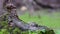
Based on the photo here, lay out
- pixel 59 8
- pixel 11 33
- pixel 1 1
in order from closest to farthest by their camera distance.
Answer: pixel 11 33 → pixel 1 1 → pixel 59 8

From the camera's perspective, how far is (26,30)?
15.8 ft

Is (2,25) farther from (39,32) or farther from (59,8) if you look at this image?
(59,8)

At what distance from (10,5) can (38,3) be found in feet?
46.5

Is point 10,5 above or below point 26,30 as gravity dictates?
above

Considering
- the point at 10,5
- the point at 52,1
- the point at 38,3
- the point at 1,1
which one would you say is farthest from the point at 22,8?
the point at 10,5

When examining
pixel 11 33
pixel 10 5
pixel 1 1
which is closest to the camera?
→ pixel 11 33

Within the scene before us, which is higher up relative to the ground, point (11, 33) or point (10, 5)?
point (10, 5)

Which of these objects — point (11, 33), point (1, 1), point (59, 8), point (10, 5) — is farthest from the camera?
point (59, 8)

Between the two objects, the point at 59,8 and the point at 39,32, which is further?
the point at 59,8

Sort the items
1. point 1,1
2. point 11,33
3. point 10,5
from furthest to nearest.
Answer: point 1,1, point 10,5, point 11,33

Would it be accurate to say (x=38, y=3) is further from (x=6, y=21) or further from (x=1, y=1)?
(x=6, y=21)

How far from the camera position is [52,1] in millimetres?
19938

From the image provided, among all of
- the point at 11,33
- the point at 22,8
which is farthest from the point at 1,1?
the point at 22,8

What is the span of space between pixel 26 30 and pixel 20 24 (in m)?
0.25
